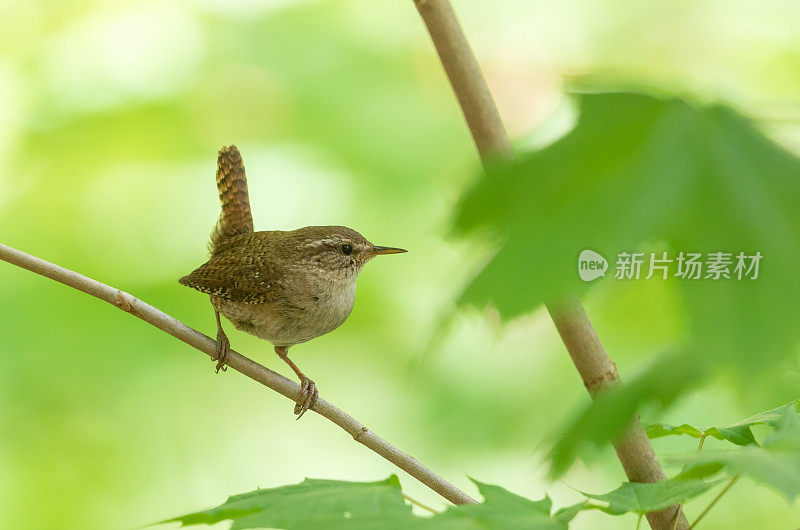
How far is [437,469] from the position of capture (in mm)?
2998

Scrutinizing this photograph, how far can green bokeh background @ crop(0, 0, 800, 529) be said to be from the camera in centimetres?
297

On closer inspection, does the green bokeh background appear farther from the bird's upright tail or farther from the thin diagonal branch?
the thin diagonal branch

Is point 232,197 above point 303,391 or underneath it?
above

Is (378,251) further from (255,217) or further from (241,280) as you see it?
(255,217)

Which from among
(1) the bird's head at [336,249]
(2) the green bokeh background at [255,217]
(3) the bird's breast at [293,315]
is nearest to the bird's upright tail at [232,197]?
(1) the bird's head at [336,249]

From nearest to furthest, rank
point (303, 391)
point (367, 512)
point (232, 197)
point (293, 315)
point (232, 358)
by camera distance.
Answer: point (367, 512) → point (232, 358) → point (303, 391) → point (293, 315) → point (232, 197)

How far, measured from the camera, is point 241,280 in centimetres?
183

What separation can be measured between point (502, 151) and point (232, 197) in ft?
4.47

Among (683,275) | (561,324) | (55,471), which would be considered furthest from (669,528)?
(55,471)

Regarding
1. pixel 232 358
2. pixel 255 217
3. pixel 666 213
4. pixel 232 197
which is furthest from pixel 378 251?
pixel 666 213

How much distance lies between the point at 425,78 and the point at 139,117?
1358 millimetres

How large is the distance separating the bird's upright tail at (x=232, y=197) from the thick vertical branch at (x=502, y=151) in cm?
129

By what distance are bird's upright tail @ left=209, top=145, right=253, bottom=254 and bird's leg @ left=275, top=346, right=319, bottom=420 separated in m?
0.39

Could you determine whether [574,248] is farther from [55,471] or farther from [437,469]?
[55,471]
